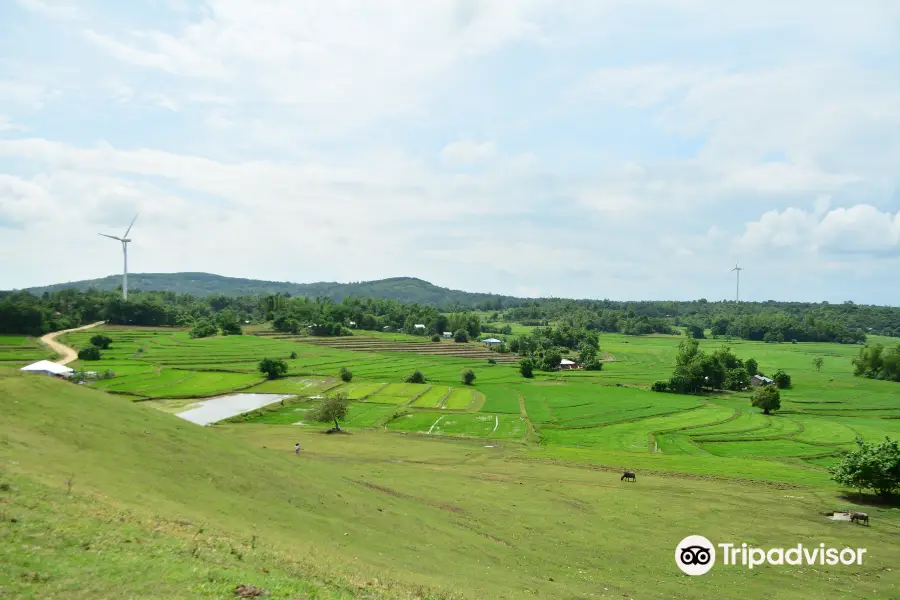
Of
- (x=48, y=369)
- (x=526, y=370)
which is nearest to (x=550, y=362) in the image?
(x=526, y=370)

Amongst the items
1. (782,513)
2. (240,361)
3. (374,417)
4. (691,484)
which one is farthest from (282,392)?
(782,513)

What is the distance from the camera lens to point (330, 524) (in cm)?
3262

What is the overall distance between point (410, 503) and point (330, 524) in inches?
383

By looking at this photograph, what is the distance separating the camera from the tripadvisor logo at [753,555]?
115 ft

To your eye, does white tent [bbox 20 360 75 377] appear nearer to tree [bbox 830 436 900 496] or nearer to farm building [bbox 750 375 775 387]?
tree [bbox 830 436 900 496]

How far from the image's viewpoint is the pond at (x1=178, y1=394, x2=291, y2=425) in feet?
276

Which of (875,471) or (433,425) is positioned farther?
(433,425)

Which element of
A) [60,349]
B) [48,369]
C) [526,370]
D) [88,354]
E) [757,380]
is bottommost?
[757,380]

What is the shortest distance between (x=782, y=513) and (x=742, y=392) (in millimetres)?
104955

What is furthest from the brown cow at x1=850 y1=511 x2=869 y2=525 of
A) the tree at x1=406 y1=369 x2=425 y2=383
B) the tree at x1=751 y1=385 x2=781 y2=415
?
the tree at x1=406 y1=369 x2=425 y2=383

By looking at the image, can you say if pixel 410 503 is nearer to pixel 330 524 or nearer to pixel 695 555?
pixel 330 524

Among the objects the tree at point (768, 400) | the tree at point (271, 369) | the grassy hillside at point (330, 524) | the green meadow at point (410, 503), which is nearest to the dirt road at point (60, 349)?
the tree at point (271, 369)

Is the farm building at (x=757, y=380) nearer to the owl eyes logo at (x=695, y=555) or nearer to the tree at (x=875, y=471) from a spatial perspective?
the tree at (x=875, y=471)

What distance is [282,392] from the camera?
10919 centimetres
